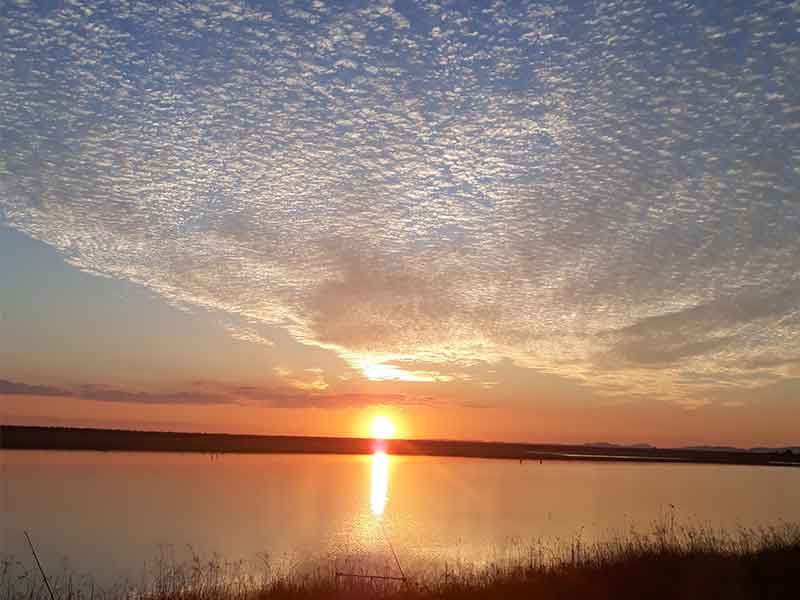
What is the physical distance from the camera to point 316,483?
69375mm

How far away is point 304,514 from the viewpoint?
4338 cm

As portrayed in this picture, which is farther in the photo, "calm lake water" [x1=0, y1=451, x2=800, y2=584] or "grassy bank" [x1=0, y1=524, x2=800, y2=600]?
"calm lake water" [x1=0, y1=451, x2=800, y2=584]

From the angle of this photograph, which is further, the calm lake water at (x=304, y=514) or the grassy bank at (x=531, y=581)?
the calm lake water at (x=304, y=514)

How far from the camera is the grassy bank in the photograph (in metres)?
18.1

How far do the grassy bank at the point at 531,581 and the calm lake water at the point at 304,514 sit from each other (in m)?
2.53

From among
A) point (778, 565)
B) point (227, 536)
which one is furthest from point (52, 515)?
point (778, 565)

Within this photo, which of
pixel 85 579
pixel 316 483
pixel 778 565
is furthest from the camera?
pixel 316 483

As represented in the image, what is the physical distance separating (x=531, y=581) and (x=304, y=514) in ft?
84.5

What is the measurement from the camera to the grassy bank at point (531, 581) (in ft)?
59.5

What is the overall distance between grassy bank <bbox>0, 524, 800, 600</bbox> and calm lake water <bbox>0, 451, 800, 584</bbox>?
253 centimetres

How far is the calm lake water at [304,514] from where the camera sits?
29734mm

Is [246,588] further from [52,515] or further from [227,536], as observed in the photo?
[52,515]

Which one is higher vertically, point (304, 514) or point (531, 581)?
point (304, 514)

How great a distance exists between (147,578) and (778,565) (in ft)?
62.7
